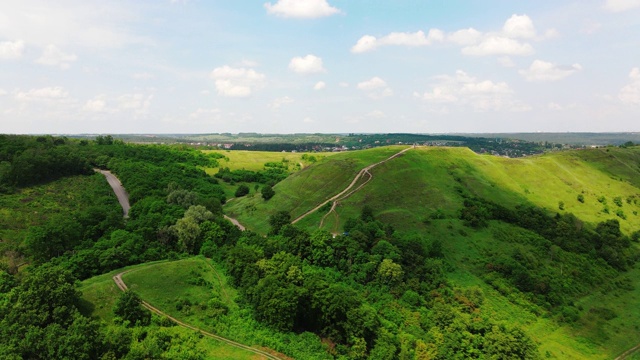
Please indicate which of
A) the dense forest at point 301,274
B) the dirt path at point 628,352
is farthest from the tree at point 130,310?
the dirt path at point 628,352

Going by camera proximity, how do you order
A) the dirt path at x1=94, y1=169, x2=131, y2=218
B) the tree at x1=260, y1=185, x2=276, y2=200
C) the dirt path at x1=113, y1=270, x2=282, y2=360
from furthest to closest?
the tree at x1=260, y1=185, x2=276, y2=200 < the dirt path at x1=94, y1=169, x2=131, y2=218 < the dirt path at x1=113, y1=270, x2=282, y2=360

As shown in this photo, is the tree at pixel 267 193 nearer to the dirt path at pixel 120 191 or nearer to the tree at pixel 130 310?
the dirt path at pixel 120 191

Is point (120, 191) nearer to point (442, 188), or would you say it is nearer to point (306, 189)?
point (306, 189)

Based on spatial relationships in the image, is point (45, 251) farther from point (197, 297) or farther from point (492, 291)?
point (492, 291)

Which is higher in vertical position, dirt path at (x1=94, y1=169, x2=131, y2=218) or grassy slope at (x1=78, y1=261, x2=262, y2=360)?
dirt path at (x1=94, y1=169, x2=131, y2=218)

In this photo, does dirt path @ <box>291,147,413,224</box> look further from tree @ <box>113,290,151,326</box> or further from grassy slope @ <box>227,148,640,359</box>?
tree @ <box>113,290,151,326</box>

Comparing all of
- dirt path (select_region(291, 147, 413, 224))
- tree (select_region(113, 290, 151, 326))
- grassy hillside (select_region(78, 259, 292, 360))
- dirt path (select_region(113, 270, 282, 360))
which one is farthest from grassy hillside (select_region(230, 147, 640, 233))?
tree (select_region(113, 290, 151, 326))
